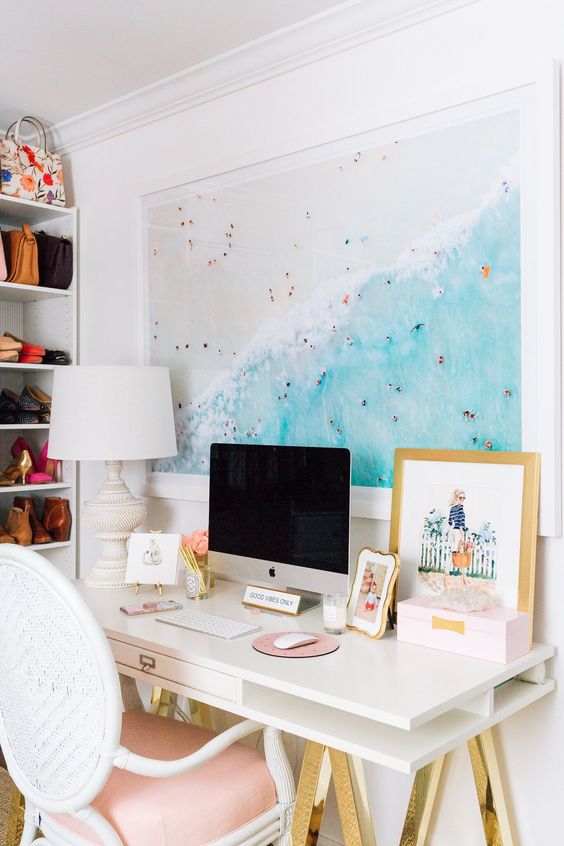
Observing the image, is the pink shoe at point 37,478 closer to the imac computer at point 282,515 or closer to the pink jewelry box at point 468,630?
the imac computer at point 282,515

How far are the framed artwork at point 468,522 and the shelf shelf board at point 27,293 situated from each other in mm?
1699

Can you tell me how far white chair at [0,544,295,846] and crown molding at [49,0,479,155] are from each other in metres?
1.64

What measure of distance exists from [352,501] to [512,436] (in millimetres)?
507

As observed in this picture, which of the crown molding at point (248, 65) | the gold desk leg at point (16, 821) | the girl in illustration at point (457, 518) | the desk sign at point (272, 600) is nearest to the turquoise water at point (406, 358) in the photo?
the girl in illustration at point (457, 518)

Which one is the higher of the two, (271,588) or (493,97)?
(493,97)

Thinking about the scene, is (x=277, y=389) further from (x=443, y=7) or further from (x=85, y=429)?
(x=443, y=7)

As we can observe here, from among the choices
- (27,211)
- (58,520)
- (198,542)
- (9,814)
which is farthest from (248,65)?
(9,814)

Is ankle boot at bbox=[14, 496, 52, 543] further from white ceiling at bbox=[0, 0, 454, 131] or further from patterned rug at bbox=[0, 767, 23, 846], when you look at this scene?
white ceiling at bbox=[0, 0, 454, 131]

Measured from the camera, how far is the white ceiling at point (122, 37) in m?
2.13

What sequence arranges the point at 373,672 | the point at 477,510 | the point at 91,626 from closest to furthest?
the point at 91,626 → the point at 373,672 → the point at 477,510

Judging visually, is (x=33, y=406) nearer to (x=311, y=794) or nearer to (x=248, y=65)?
(x=248, y=65)

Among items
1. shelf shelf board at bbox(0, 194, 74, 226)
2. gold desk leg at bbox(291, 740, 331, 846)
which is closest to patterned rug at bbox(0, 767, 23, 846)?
gold desk leg at bbox(291, 740, 331, 846)

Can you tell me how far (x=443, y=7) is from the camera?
77.5 inches

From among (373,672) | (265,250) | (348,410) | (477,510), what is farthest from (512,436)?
(265,250)
